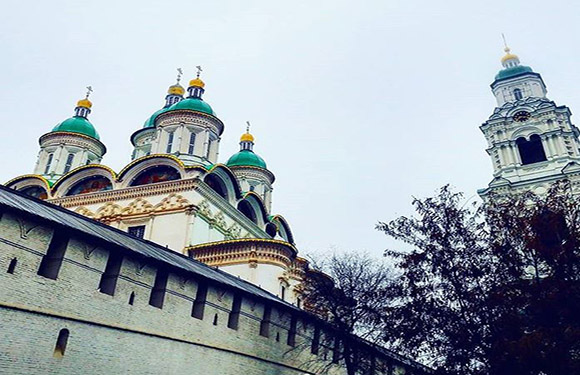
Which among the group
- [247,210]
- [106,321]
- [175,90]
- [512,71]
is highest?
[512,71]

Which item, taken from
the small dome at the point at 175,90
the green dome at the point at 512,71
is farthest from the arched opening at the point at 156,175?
the green dome at the point at 512,71

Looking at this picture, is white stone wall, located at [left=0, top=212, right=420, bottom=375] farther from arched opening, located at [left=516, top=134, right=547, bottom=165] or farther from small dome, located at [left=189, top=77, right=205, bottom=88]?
arched opening, located at [left=516, top=134, right=547, bottom=165]

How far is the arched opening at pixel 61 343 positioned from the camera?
959 centimetres

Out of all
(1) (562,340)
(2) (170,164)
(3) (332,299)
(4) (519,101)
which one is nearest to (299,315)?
(3) (332,299)

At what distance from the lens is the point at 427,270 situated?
13.9 meters

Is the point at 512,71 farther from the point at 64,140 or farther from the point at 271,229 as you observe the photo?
the point at 64,140

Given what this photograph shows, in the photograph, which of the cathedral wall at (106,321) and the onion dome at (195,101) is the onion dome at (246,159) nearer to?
the onion dome at (195,101)

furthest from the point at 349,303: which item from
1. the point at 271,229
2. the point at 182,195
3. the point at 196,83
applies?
the point at 196,83

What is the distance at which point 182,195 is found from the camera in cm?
2425

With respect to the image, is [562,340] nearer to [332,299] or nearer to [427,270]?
[427,270]

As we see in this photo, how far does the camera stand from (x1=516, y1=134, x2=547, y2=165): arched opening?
1462 inches

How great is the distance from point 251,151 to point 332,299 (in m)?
23.1

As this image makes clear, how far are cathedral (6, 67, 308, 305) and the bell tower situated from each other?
53.5 ft

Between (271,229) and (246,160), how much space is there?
22.6 ft
